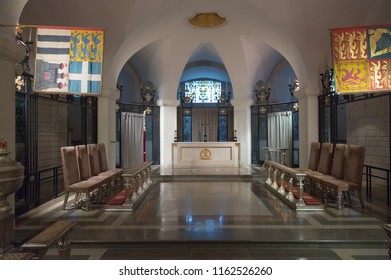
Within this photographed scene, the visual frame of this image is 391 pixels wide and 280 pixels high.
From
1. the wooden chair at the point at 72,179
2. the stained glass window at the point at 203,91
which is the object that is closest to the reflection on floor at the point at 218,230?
the wooden chair at the point at 72,179

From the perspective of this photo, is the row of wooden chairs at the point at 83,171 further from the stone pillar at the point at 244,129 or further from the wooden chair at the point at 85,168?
the stone pillar at the point at 244,129

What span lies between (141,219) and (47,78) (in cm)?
267

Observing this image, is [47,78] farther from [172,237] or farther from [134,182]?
[172,237]

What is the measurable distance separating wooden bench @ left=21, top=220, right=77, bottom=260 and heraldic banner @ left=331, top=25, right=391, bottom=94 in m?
4.87

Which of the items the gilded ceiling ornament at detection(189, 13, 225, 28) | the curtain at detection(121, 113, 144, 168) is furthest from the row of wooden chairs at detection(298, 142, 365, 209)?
the curtain at detection(121, 113, 144, 168)

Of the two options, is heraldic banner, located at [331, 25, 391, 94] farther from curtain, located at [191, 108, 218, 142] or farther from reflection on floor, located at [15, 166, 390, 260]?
curtain, located at [191, 108, 218, 142]

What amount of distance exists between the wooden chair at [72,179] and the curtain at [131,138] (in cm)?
607

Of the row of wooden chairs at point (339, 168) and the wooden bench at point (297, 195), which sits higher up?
the row of wooden chairs at point (339, 168)

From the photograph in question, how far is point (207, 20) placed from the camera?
9.16m

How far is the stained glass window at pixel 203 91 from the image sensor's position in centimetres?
1545

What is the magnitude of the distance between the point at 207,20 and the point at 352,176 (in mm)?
6654

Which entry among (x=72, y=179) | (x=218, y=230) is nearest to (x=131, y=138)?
(x=72, y=179)

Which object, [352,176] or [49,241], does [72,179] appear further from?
[352,176]

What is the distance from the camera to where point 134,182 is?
5.54 meters
